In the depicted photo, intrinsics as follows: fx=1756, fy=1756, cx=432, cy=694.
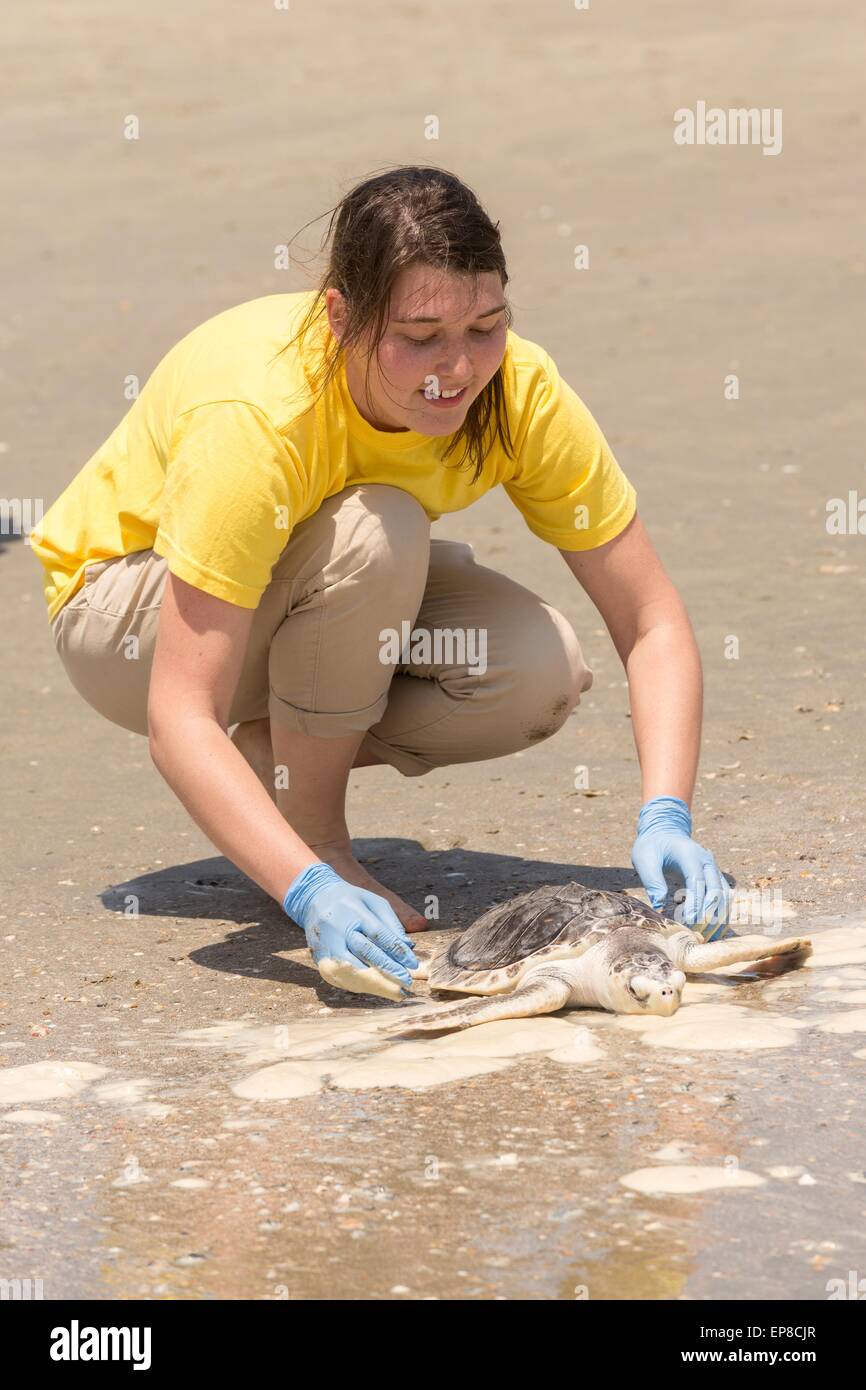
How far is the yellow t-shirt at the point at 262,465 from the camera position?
3.02 meters

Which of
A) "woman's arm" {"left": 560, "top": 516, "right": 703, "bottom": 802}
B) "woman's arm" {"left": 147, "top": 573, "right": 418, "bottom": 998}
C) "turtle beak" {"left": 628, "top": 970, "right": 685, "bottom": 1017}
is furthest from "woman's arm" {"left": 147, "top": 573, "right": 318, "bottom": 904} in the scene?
"woman's arm" {"left": 560, "top": 516, "right": 703, "bottom": 802}

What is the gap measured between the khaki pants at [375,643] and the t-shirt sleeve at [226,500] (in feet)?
0.74

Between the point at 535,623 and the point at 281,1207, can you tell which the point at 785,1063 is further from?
the point at 535,623

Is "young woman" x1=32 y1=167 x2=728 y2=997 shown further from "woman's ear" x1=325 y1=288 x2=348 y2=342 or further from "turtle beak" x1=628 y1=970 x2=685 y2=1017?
"turtle beak" x1=628 y1=970 x2=685 y2=1017

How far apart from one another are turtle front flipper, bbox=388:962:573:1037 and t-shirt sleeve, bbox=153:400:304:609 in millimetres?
781

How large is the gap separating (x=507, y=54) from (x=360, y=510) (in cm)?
1141

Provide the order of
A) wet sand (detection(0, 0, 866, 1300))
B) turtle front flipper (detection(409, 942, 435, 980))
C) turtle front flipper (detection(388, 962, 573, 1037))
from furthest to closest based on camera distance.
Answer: turtle front flipper (detection(409, 942, 435, 980)) < turtle front flipper (detection(388, 962, 573, 1037)) < wet sand (detection(0, 0, 866, 1300))

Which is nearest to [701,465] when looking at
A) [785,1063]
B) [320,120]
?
Result: [785,1063]

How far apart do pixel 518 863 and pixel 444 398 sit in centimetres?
123

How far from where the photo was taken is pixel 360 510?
3.26m

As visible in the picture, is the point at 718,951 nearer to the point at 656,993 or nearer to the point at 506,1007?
the point at 656,993

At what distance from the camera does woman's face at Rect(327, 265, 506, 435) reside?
2.90 m

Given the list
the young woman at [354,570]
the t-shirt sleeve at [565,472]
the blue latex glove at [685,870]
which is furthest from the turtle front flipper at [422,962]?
the t-shirt sleeve at [565,472]

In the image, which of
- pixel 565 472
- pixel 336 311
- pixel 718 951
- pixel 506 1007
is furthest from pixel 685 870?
pixel 336 311
